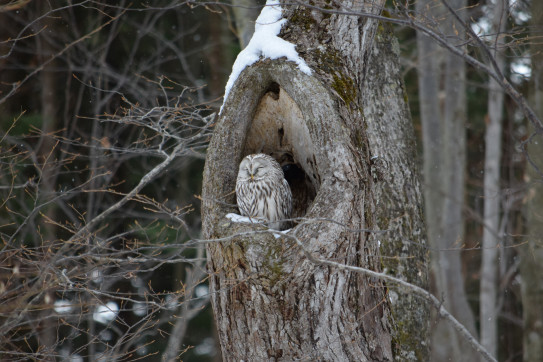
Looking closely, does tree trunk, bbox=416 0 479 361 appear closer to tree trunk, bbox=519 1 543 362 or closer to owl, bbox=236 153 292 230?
tree trunk, bbox=519 1 543 362

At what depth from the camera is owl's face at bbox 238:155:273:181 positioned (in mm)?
5230

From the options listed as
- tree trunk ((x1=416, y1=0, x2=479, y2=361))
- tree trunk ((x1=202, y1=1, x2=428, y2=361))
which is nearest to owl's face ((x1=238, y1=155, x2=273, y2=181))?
tree trunk ((x1=202, y1=1, x2=428, y2=361))

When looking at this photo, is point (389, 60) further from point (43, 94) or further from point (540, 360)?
point (43, 94)

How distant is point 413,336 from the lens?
19.6ft

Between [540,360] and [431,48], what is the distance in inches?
200

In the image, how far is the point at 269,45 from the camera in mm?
4898

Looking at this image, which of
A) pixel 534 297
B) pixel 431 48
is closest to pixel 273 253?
pixel 534 297

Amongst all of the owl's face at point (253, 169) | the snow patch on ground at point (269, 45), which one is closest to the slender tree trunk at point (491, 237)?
the owl's face at point (253, 169)

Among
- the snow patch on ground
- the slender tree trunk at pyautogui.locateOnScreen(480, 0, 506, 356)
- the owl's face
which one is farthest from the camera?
the slender tree trunk at pyautogui.locateOnScreen(480, 0, 506, 356)

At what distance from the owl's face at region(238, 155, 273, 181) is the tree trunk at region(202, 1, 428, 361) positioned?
16 centimetres

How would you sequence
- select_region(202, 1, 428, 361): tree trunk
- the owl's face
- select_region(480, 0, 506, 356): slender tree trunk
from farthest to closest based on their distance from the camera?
select_region(480, 0, 506, 356): slender tree trunk, the owl's face, select_region(202, 1, 428, 361): tree trunk

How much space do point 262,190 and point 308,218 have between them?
1.31m

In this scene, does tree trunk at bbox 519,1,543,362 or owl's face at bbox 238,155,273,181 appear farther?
tree trunk at bbox 519,1,543,362

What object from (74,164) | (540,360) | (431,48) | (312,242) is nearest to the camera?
(312,242)
